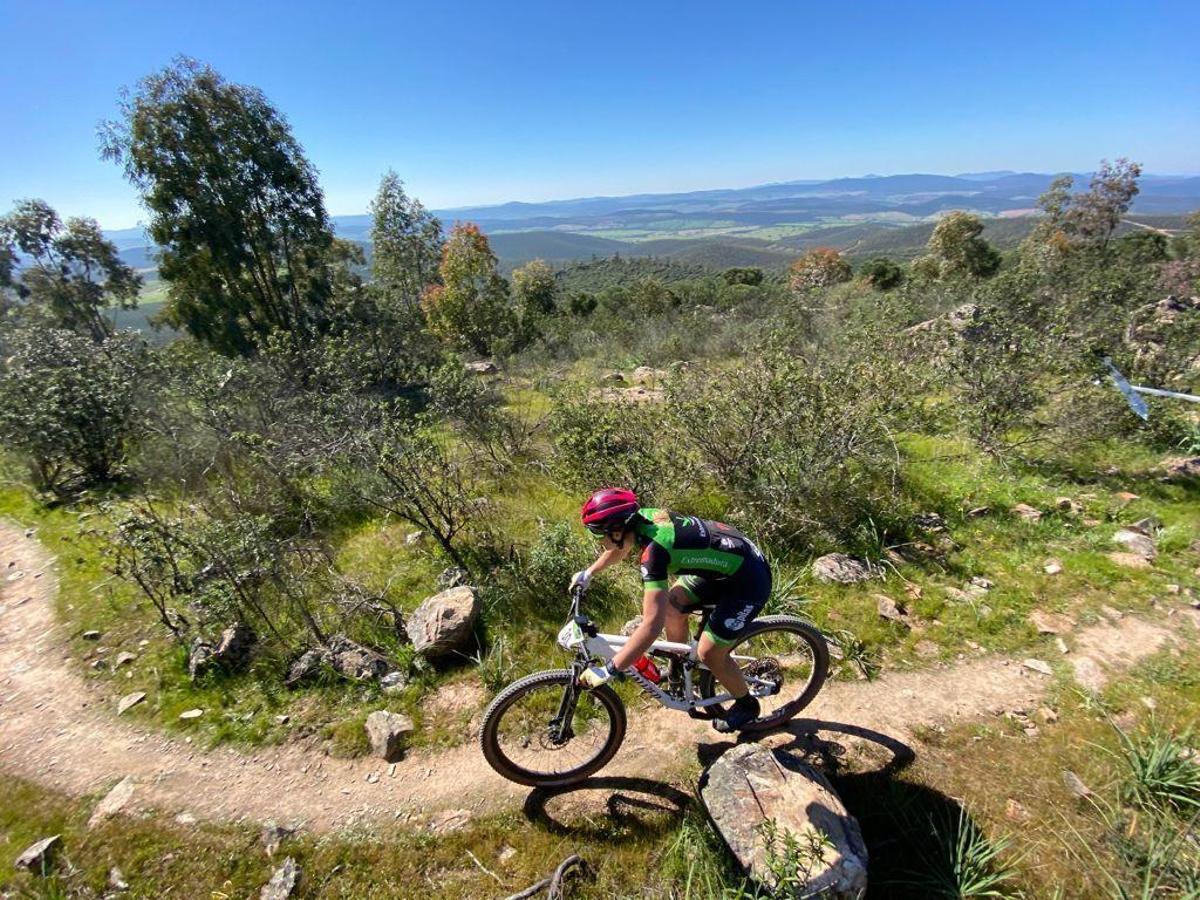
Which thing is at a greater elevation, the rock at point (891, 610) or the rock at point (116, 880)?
the rock at point (891, 610)

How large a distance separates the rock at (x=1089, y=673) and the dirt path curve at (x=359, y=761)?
236 millimetres

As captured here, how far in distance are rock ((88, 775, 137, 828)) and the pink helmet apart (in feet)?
18.4

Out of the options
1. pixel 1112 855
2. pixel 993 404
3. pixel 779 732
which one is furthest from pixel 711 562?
pixel 993 404

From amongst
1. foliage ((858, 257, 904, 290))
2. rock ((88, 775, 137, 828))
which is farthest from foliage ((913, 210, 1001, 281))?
rock ((88, 775, 137, 828))

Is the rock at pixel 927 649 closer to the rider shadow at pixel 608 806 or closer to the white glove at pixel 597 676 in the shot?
the rider shadow at pixel 608 806

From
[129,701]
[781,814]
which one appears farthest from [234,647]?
[781,814]

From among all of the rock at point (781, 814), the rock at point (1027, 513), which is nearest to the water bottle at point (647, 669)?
the rock at point (781, 814)

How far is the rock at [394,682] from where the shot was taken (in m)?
6.19

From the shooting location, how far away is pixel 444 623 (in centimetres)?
659

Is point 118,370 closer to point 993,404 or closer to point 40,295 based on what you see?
point 993,404

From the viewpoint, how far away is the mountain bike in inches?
175

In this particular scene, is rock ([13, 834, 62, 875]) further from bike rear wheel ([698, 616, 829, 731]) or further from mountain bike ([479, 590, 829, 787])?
bike rear wheel ([698, 616, 829, 731])

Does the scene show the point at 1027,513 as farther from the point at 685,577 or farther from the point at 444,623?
the point at 444,623

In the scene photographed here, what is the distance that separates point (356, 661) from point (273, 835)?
195 centimetres
